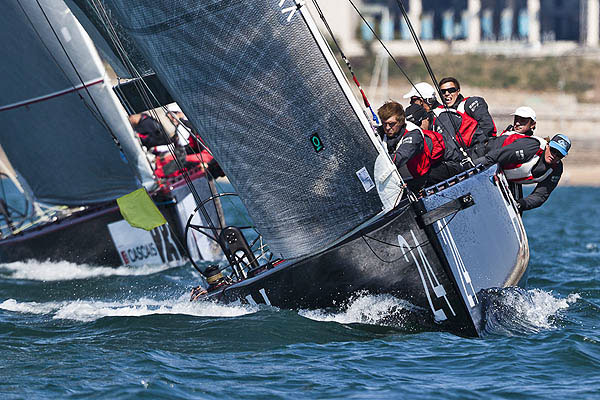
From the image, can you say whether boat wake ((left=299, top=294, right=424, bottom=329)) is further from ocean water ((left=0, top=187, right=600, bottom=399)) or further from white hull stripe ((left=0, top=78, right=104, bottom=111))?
white hull stripe ((left=0, top=78, right=104, bottom=111))

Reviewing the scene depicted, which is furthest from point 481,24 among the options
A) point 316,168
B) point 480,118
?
point 316,168

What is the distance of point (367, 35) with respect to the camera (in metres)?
56.0

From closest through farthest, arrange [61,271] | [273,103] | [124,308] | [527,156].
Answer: [273,103]
[527,156]
[124,308]
[61,271]

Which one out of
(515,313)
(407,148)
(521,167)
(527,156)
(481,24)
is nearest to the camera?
(407,148)

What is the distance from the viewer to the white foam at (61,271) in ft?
36.3

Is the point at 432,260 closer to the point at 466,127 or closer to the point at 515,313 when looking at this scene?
the point at 515,313

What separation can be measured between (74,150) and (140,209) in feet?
10.4

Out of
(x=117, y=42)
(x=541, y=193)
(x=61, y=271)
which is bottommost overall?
(x=61, y=271)

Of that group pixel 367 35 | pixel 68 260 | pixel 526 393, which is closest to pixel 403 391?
pixel 526 393

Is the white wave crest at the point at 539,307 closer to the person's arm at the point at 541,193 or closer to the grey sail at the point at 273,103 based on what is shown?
the person's arm at the point at 541,193

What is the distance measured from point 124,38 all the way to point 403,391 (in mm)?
3602

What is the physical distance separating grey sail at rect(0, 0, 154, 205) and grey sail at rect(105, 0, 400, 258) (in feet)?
13.8

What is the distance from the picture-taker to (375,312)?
22.5ft

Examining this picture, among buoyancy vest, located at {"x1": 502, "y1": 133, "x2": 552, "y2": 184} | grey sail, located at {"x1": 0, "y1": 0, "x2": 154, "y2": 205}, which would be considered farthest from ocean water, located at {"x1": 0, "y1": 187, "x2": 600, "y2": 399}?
grey sail, located at {"x1": 0, "y1": 0, "x2": 154, "y2": 205}
